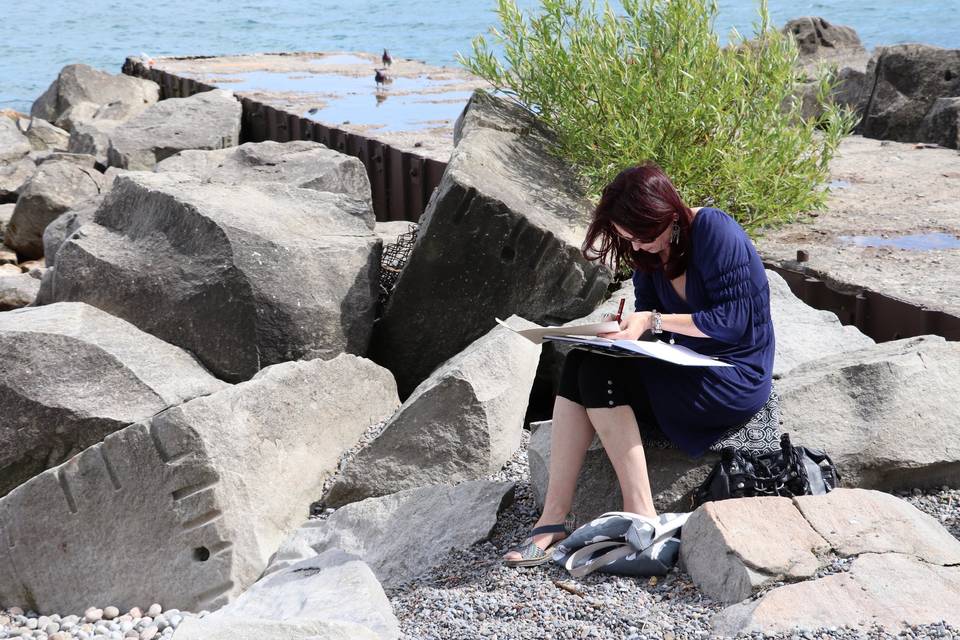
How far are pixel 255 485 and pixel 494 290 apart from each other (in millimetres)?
2076

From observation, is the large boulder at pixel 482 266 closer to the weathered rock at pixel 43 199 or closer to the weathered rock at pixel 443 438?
the weathered rock at pixel 443 438

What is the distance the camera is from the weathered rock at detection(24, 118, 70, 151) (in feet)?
52.6

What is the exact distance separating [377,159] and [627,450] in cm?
800

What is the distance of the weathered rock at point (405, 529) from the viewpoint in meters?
3.85

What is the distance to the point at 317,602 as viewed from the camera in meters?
3.28

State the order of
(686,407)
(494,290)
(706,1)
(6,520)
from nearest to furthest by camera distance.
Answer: (686,407) → (6,520) → (494,290) → (706,1)

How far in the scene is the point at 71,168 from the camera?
37.3 ft

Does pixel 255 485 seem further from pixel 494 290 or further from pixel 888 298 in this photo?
pixel 888 298

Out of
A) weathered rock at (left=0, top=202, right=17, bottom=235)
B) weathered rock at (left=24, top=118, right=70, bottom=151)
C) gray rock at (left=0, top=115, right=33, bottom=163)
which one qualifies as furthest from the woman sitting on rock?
weathered rock at (left=24, top=118, right=70, bottom=151)

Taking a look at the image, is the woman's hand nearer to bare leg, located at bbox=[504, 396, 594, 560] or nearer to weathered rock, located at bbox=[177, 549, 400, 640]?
bare leg, located at bbox=[504, 396, 594, 560]

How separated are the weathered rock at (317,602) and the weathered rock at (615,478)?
0.79 metres

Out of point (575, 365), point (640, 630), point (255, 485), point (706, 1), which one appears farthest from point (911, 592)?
point (706, 1)

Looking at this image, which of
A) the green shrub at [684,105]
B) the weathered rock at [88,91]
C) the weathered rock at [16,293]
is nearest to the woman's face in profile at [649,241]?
the green shrub at [684,105]

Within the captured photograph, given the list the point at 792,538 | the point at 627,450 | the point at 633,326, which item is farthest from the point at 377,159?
the point at 792,538
